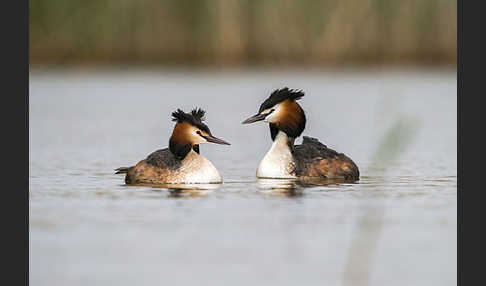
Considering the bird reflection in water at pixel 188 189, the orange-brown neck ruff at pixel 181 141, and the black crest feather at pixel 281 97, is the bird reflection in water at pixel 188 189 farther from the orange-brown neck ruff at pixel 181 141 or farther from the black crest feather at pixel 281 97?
the black crest feather at pixel 281 97

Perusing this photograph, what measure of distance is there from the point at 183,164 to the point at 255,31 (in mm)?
14441

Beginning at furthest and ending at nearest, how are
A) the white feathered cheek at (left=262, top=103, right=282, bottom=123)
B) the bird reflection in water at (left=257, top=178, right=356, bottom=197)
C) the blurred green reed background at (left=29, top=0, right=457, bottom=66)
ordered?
1. the blurred green reed background at (left=29, top=0, right=457, bottom=66)
2. the white feathered cheek at (left=262, top=103, right=282, bottom=123)
3. the bird reflection in water at (left=257, top=178, right=356, bottom=197)

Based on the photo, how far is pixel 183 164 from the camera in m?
10.8

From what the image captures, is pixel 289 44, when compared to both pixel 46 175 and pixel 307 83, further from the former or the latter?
pixel 46 175

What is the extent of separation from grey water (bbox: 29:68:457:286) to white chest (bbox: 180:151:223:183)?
194 millimetres

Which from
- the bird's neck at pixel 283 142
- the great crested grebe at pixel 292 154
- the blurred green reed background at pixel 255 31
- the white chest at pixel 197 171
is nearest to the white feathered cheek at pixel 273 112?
the great crested grebe at pixel 292 154

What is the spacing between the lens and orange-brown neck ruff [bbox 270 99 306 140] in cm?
1155

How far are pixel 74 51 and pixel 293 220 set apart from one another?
17203mm

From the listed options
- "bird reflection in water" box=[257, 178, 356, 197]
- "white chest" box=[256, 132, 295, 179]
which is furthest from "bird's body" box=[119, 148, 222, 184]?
"white chest" box=[256, 132, 295, 179]

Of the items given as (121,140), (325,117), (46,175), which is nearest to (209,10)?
(325,117)

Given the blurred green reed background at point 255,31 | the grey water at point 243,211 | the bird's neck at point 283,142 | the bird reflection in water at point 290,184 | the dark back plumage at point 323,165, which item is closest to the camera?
the grey water at point 243,211

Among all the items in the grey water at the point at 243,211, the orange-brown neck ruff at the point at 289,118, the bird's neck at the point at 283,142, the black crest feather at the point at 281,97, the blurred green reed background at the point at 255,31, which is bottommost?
the grey water at the point at 243,211

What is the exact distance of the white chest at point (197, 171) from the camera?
35.1ft

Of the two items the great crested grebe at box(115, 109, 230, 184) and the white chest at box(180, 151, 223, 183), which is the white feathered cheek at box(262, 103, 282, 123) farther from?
the white chest at box(180, 151, 223, 183)
